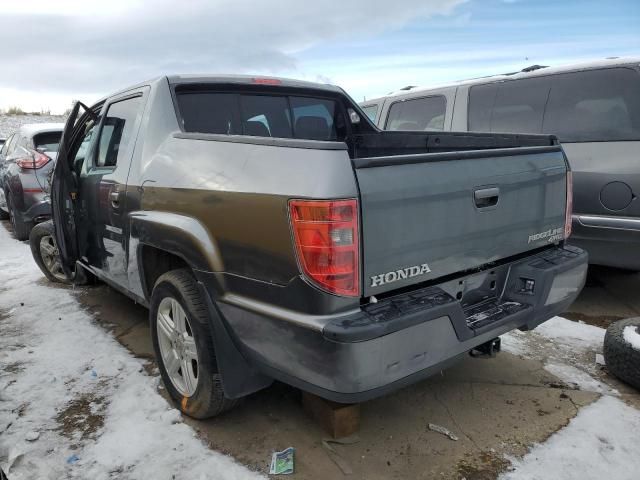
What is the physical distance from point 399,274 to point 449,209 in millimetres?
381

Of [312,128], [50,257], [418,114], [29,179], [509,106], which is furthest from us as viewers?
[29,179]

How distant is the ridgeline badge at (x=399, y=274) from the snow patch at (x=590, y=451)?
1.01 m

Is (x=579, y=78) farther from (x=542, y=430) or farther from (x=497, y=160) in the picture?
(x=542, y=430)

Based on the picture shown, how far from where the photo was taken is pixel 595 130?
4043mm

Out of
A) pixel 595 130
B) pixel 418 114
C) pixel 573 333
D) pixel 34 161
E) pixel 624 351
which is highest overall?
pixel 418 114

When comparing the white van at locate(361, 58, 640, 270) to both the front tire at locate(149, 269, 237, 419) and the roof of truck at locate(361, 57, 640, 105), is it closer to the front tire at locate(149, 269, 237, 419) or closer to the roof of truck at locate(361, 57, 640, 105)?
the roof of truck at locate(361, 57, 640, 105)

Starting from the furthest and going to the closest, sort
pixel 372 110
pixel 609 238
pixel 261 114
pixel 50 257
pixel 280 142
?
pixel 372 110
pixel 50 257
pixel 609 238
pixel 261 114
pixel 280 142

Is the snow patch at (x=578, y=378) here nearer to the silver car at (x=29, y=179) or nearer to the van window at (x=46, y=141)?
the silver car at (x=29, y=179)

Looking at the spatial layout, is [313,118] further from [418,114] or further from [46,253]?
[46,253]

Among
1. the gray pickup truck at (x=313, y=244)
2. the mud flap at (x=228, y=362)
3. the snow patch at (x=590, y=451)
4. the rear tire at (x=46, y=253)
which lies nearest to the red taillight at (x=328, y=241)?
the gray pickup truck at (x=313, y=244)

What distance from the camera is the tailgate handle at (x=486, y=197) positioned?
2.22 metres

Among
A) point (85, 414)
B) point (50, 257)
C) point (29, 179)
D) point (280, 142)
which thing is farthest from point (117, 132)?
point (29, 179)

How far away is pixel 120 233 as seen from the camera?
10.2ft

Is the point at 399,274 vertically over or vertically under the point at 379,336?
over
